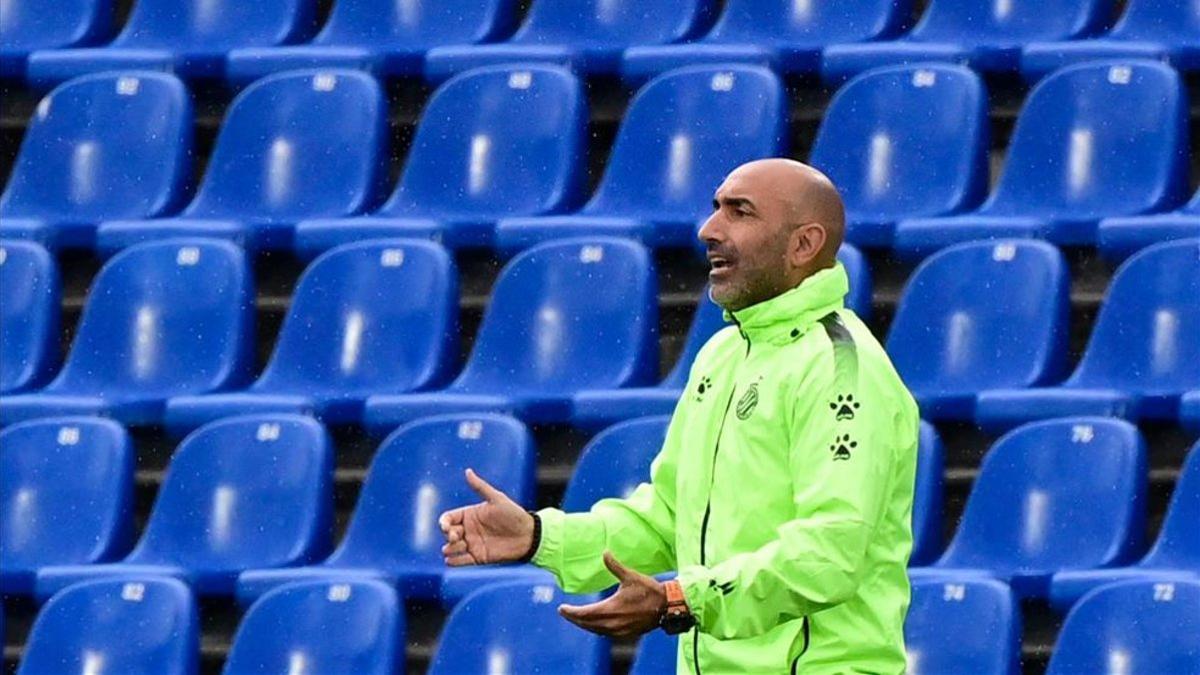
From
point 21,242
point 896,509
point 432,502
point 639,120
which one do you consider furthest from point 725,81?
point 896,509

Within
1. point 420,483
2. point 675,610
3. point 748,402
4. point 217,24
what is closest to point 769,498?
point 748,402

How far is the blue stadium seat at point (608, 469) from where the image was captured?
597cm

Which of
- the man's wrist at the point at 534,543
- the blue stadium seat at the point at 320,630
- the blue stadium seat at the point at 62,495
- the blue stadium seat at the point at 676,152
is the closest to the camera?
the man's wrist at the point at 534,543

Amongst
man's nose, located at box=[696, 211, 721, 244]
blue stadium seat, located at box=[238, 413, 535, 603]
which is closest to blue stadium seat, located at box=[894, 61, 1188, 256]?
blue stadium seat, located at box=[238, 413, 535, 603]

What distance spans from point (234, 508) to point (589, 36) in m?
1.59

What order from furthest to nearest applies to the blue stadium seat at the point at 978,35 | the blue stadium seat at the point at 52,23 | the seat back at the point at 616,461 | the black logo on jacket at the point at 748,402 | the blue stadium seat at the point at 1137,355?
1. the blue stadium seat at the point at 52,23
2. the blue stadium seat at the point at 978,35
3. the seat back at the point at 616,461
4. the blue stadium seat at the point at 1137,355
5. the black logo on jacket at the point at 748,402

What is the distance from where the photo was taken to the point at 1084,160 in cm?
646

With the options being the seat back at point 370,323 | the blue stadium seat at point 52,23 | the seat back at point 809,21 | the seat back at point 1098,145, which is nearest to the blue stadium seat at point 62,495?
the seat back at point 370,323

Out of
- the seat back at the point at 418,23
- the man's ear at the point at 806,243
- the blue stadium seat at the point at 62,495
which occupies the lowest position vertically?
the blue stadium seat at the point at 62,495

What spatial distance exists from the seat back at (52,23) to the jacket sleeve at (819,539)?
4232 millimetres

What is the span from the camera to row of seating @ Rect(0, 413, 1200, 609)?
222 inches

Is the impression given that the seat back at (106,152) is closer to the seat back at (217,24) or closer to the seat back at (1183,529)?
the seat back at (217,24)

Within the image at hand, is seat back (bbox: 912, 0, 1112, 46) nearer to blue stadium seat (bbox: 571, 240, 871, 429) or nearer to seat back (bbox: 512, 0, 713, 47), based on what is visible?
seat back (bbox: 512, 0, 713, 47)

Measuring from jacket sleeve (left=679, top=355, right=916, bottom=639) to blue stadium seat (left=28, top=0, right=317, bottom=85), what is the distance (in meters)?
3.86
